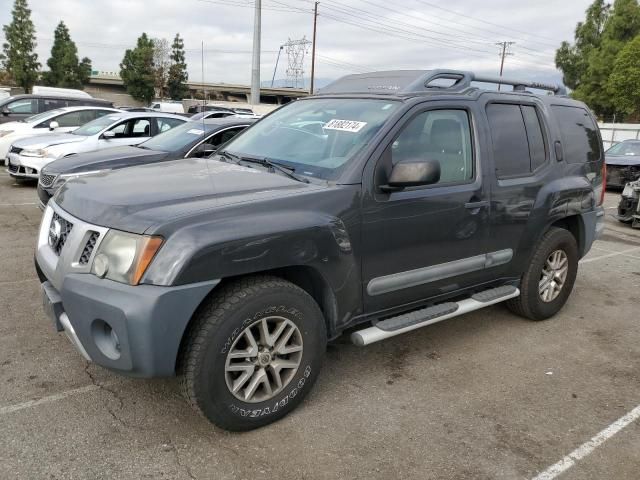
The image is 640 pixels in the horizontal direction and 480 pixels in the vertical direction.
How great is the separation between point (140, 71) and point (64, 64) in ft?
27.8

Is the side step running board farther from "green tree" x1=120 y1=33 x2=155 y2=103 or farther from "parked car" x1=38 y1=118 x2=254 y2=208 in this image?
"green tree" x1=120 y1=33 x2=155 y2=103

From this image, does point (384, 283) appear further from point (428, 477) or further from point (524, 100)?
point (524, 100)

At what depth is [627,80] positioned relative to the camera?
113ft

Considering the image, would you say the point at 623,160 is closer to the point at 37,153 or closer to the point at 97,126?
the point at 97,126

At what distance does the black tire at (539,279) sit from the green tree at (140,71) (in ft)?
218

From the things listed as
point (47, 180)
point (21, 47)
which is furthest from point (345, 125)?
point (21, 47)

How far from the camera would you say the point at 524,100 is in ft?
14.4

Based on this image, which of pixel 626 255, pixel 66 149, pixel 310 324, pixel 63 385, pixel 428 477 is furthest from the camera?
pixel 66 149

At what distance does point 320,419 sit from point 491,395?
1.16 m

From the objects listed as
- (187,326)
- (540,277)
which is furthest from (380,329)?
(540,277)

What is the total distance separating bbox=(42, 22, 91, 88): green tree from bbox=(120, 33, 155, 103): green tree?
15.7 feet

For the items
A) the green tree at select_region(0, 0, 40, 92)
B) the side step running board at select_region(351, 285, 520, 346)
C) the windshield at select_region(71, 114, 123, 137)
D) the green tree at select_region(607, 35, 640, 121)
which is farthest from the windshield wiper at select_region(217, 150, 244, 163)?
the green tree at select_region(0, 0, 40, 92)

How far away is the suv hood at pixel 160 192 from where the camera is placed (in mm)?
2629

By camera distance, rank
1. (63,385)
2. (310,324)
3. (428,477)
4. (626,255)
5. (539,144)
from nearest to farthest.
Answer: (428,477), (310,324), (63,385), (539,144), (626,255)
